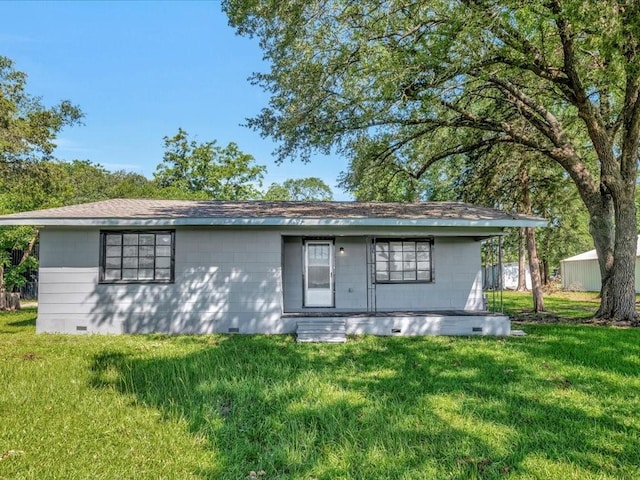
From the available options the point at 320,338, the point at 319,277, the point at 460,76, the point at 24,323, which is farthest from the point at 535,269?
the point at 24,323

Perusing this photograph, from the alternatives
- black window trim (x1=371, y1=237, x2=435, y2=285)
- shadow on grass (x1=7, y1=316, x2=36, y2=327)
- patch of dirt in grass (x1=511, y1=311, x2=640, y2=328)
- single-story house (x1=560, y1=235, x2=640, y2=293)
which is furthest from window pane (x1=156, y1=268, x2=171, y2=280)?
single-story house (x1=560, y1=235, x2=640, y2=293)

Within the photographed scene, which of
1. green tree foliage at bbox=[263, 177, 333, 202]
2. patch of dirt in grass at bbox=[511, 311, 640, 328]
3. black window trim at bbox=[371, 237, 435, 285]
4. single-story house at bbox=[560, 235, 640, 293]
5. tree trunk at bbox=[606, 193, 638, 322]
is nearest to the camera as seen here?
patch of dirt in grass at bbox=[511, 311, 640, 328]

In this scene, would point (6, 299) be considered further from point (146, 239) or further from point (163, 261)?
point (163, 261)

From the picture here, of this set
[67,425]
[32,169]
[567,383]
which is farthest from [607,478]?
[32,169]

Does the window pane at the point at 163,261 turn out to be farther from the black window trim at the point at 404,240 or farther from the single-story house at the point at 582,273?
the single-story house at the point at 582,273

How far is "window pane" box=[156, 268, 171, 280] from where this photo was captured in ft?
31.1

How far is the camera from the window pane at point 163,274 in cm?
949

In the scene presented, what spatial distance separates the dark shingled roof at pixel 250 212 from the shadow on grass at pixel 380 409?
10.6 ft

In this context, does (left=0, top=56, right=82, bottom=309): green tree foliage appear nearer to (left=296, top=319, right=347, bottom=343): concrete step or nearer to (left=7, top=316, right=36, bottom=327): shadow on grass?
(left=7, top=316, right=36, bottom=327): shadow on grass

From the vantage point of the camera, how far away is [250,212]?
9.86 meters

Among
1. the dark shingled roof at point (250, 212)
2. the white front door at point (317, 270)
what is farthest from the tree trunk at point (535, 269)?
the white front door at point (317, 270)

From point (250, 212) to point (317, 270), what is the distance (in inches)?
85.9

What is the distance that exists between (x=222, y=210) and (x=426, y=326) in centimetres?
547

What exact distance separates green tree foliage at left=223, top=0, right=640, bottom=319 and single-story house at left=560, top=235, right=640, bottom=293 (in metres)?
15.4
